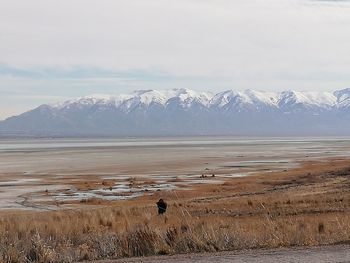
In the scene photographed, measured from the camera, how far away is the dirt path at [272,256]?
10.6 meters

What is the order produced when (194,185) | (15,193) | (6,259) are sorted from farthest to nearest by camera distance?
(194,185) → (15,193) → (6,259)

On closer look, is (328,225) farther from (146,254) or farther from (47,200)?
(47,200)

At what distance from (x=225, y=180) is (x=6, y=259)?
43.7 m

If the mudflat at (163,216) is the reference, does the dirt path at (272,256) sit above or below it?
above

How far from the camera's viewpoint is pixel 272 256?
11.0m

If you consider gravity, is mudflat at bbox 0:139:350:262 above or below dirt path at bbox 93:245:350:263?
below

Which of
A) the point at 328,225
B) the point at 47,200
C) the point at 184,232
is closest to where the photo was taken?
the point at 184,232

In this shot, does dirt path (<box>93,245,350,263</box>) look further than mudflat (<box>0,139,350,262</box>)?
No

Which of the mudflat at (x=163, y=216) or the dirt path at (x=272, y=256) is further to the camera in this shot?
the mudflat at (x=163, y=216)

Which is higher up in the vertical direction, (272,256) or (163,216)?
(272,256)

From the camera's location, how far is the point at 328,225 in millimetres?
17125

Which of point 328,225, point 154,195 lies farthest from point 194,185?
point 328,225

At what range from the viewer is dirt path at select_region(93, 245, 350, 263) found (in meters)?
10.6

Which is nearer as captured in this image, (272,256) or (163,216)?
(272,256)
